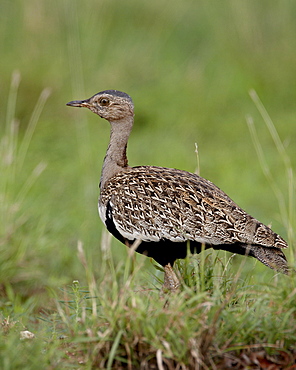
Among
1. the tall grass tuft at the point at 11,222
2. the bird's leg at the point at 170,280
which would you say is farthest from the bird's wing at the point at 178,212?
the tall grass tuft at the point at 11,222

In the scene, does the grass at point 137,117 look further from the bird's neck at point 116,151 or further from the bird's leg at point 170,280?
the bird's neck at point 116,151

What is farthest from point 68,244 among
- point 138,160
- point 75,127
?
point 75,127

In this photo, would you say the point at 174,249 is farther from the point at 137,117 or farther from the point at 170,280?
the point at 137,117

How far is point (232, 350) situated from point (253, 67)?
5559 millimetres

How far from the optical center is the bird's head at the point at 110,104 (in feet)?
14.1

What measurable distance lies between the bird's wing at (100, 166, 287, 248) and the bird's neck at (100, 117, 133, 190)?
0.17 meters

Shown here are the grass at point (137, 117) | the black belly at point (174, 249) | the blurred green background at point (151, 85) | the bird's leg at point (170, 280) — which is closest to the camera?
the bird's leg at point (170, 280)

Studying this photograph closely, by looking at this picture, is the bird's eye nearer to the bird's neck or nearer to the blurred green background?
the bird's neck

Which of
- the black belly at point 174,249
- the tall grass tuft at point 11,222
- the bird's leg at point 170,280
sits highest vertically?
the black belly at point 174,249

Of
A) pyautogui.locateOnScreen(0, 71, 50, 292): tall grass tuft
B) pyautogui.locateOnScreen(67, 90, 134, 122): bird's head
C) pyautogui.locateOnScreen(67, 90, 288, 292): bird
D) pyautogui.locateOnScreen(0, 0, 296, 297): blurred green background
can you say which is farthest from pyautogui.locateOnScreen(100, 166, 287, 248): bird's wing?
pyautogui.locateOnScreen(0, 0, 296, 297): blurred green background

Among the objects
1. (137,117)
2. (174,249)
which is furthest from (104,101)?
(137,117)

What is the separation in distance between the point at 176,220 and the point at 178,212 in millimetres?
42

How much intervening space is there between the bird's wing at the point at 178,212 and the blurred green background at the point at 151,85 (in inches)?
87.6

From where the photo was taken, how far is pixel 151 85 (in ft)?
26.2
